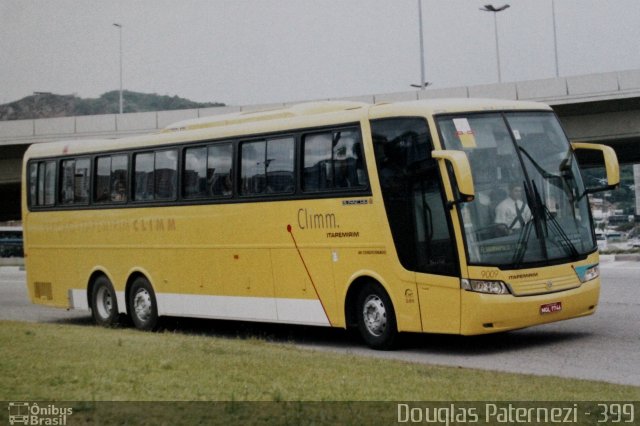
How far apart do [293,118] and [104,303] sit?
21.0 feet

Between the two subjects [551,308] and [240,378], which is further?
[551,308]

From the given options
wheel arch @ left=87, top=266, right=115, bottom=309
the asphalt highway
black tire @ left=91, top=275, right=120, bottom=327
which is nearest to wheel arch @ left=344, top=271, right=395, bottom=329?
the asphalt highway

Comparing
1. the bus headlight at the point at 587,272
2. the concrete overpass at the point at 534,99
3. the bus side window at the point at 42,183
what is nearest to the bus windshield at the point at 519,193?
the bus headlight at the point at 587,272

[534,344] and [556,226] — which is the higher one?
[556,226]

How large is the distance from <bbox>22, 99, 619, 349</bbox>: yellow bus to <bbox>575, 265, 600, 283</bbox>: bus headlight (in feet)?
0.14

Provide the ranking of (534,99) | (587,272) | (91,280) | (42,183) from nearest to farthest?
(587,272)
(91,280)
(42,183)
(534,99)

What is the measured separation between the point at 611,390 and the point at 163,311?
35.4ft

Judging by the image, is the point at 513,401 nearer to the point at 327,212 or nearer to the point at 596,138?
the point at 327,212

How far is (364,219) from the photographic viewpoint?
1595 centimetres

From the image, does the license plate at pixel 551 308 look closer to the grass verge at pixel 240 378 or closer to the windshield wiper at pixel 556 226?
the windshield wiper at pixel 556 226

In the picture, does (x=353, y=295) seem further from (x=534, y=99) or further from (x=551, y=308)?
(x=534, y=99)

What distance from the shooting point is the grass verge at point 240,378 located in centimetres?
1003

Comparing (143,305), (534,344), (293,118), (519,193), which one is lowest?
(534,344)

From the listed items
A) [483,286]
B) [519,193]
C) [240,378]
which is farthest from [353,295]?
[240,378]
